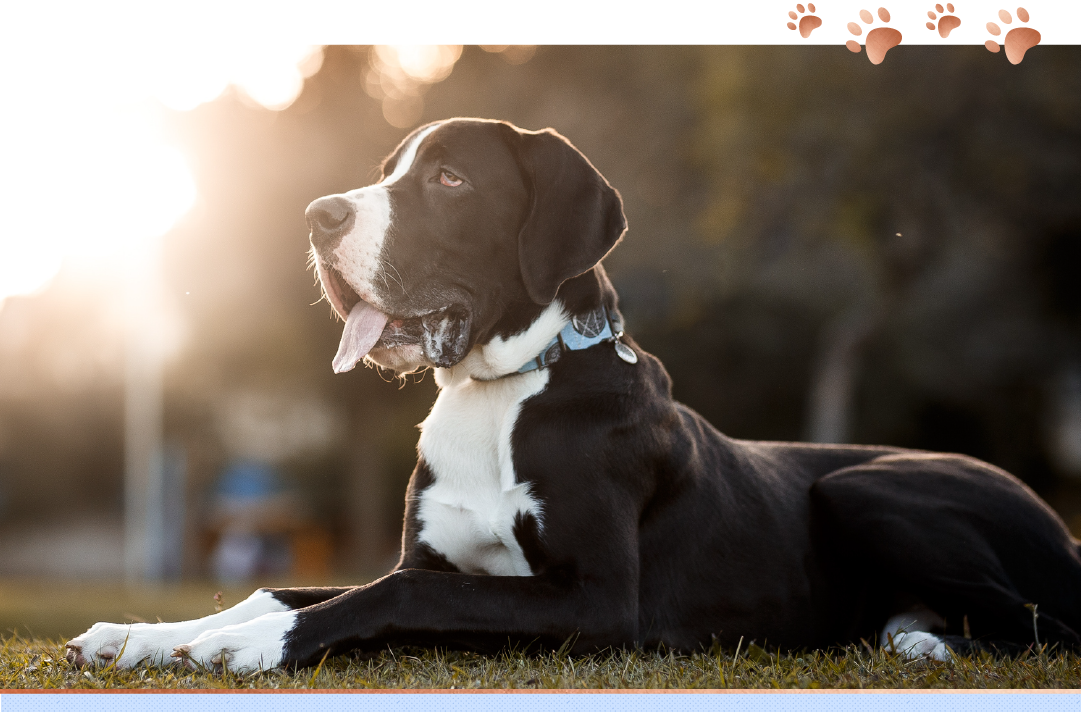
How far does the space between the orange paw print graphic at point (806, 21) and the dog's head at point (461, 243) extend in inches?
43.2

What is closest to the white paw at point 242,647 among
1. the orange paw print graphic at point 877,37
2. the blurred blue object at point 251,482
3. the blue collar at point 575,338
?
the blue collar at point 575,338

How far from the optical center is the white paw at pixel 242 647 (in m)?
2.82

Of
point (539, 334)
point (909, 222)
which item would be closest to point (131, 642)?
point (539, 334)

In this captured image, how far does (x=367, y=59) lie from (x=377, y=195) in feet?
5.17

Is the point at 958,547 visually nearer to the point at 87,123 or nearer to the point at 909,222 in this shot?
the point at 87,123

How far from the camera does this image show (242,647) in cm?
284

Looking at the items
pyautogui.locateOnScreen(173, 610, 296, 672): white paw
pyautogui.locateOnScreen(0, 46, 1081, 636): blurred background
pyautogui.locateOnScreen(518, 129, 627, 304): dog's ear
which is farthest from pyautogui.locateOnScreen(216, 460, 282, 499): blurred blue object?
pyautogui.locateOnScreen(173, 610, 296, 672): white paw

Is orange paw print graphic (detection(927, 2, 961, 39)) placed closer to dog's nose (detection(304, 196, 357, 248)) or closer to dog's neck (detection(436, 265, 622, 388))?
dog's neck (detection(436, 265, 622, 388))

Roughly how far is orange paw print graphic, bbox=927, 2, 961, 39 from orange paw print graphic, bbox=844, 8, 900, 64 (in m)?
0.14

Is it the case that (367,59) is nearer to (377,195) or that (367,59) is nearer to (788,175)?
(377,195)

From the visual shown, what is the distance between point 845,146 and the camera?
9.14m

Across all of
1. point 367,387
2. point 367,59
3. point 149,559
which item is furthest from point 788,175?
point 149,559

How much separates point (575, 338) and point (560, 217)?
428 mm

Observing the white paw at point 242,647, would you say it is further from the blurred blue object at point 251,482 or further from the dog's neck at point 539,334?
the blurred blue object at point 251,482
